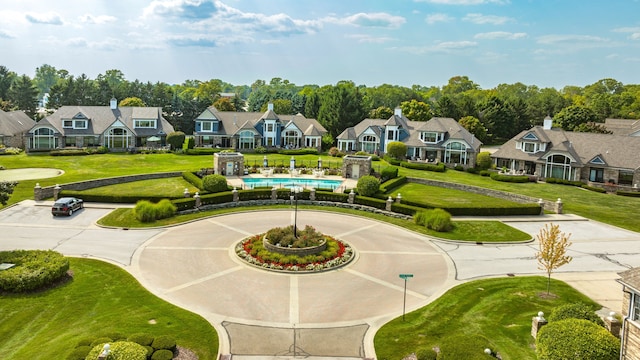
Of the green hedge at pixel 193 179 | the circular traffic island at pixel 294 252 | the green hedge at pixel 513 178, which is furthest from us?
the green hedge at pixel 513 178

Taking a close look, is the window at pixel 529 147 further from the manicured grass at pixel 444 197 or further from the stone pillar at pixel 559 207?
the stone pillar at pixel 559 207

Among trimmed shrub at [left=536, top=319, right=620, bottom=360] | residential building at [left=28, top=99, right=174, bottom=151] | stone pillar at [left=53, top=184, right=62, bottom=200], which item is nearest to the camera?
trimmed shrub at [left=536, top=319, right=620, bottom=360]

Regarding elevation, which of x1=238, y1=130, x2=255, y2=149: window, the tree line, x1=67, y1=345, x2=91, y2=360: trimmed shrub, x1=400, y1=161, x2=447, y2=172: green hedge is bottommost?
x1=67, y1=345, x2=91, y2=360: trimmed shrub

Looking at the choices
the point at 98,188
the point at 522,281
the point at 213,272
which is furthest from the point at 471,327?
the point at 98,188

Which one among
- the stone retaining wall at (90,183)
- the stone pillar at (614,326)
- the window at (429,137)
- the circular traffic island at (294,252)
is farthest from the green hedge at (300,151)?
the stone pillar at (614,326)

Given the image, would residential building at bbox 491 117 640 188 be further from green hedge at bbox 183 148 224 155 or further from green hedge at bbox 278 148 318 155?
green hedge at bbox 183 148 224 155

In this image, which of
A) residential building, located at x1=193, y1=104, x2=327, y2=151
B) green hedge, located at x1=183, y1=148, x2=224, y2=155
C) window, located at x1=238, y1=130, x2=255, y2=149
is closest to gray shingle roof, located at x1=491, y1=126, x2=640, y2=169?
residential building, located at x1=193, y1=104, x2=327, y2=151
